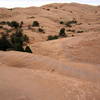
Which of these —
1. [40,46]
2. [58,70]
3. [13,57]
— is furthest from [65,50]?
[58,70]

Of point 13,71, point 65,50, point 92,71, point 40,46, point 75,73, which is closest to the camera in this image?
point 13,71

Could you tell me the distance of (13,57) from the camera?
1080 centimetres

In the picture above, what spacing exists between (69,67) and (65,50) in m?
4.98

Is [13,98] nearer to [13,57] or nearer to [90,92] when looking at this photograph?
[90,92]

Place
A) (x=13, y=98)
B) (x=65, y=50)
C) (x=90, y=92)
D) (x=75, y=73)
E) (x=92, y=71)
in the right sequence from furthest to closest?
(x=65, y=50) → (x=92, y=71) → (x=75, y=73) → (x=90, y=92) → (x=13, y=98)

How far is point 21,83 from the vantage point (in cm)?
684

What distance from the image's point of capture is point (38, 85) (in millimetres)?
6820

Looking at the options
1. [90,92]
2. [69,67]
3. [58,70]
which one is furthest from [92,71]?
[90,92]

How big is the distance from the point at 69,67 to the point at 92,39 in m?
7.38

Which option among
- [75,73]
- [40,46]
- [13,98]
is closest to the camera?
[13,98]

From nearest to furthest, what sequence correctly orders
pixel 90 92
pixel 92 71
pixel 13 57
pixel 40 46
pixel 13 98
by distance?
pixel 13 98, pixel 90 92, pixel 92 71, pixel 13 57, pixel 40 46

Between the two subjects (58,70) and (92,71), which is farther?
(92,71)

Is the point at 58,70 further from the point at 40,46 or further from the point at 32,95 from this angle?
the point at 40,46

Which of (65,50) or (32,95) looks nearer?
(32,95)
